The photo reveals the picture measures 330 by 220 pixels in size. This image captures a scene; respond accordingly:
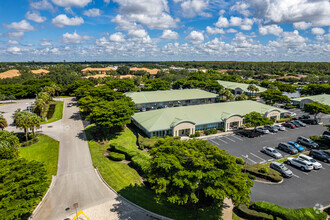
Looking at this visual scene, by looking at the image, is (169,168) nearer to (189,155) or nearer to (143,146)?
(189,155)

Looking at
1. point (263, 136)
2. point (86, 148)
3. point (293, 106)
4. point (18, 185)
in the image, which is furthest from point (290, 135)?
point (18, 185)

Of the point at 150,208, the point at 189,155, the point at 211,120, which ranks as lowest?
the point at 150,208

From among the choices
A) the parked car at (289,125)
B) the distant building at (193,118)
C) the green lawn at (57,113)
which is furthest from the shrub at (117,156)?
the parked car at (289,125)

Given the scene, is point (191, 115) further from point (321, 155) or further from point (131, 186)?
point (321, 155)

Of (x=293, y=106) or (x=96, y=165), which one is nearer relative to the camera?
(x=96, y=165)

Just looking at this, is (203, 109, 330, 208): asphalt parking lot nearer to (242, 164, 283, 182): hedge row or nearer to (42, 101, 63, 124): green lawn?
(242, 164, 283, 182): hedge row

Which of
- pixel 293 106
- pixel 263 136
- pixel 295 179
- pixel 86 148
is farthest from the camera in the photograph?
pixel 293 106

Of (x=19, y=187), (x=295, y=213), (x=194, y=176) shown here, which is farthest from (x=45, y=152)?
(x=295, y=213)

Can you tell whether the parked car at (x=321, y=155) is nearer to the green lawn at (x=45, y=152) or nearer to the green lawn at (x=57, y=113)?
the green lawn at (x=45, y=152)
